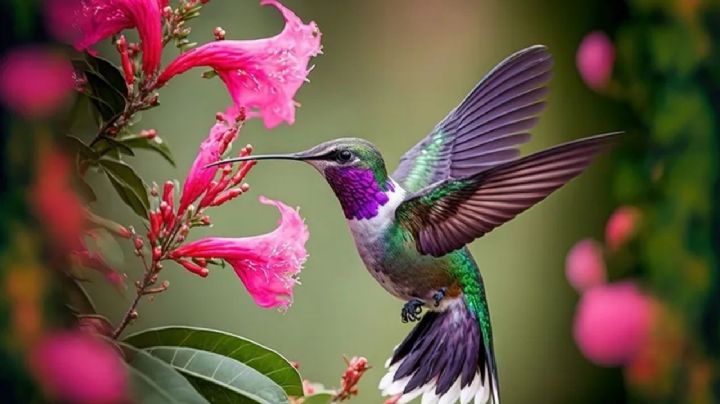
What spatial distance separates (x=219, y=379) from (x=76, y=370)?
21cm

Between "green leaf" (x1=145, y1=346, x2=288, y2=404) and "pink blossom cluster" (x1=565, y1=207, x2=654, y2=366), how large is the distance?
0.37 meters

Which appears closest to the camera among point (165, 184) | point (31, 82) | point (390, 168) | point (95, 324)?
point (31, 82)

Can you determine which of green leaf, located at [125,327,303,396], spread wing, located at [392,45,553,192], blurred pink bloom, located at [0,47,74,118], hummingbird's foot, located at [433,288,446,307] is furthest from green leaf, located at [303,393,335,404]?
blurred pink bloom, located at [0,47,74,118]

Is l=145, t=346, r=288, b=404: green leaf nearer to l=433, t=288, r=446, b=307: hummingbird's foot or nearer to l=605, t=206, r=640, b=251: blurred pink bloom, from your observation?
l=433, t=288, r=446, b=307: hummingbird's foot

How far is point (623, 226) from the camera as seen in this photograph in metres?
0.90

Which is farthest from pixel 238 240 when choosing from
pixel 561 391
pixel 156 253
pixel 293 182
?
pixel 561 391

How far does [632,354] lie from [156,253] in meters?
0.49

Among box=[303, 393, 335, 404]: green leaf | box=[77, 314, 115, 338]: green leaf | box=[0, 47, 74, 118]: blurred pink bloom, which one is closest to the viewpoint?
box=[0, 47, 74, 118]: blurred pink bloom

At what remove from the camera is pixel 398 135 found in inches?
47.2

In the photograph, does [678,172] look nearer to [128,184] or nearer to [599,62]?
[599,62]

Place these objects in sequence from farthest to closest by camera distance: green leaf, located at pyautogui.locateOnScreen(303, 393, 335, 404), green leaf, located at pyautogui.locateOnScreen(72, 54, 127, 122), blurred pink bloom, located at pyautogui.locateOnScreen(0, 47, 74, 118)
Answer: green leaf, located at pyautogui.locateOnScreen(303, 393, 335, 404) < green leaf, located at pyautogui.locateOnScreen(72, 54, 127, 122) < blurred pink bloom, located at pyautogui.locateOnScreen(0, 47, 74, 118)

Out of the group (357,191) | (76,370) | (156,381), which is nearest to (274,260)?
(357,191)

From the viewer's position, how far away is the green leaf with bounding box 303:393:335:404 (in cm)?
83

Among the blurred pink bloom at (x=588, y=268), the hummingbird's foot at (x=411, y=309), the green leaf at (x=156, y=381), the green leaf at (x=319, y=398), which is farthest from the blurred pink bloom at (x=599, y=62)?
the green leaf at (x=156, y=381)
